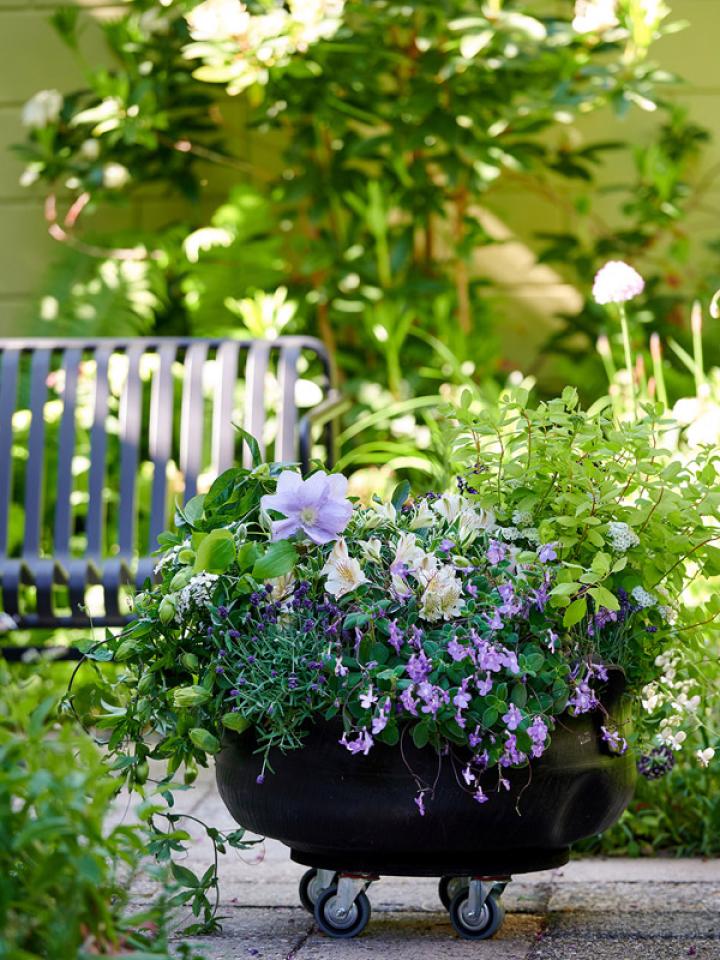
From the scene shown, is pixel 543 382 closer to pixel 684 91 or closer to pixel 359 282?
pixel 359 282

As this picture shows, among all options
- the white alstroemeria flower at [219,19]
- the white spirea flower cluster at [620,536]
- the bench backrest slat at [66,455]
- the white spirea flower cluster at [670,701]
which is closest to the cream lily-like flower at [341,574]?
the white spirea flower cluster at [620,536]

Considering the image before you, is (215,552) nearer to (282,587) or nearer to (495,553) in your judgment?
(282,587)

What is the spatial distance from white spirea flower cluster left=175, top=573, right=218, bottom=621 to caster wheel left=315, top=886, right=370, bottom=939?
49 centimetres

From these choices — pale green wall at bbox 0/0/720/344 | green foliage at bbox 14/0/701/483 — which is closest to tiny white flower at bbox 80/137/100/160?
green foliage at bbox 14/0/701/483

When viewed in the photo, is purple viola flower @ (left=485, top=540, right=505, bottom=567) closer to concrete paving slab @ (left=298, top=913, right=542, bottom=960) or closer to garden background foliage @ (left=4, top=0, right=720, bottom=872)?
concrete paving slab @ (left=298, top=913, right=542, bottom=960)

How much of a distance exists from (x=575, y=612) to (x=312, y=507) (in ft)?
1.25

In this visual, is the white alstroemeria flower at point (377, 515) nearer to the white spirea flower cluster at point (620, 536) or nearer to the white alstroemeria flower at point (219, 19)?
the white spirea flower cluster at point (620, 536)

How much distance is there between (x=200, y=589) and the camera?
1765mm

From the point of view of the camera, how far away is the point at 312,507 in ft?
5.85

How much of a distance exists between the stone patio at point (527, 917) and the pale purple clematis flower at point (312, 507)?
0.56 metres

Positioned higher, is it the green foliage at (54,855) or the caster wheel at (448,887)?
the green foliage at (54,855)

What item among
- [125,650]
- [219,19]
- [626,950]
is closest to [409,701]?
[125,650]

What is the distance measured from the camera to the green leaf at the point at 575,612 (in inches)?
67.6

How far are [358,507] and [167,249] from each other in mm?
2858
